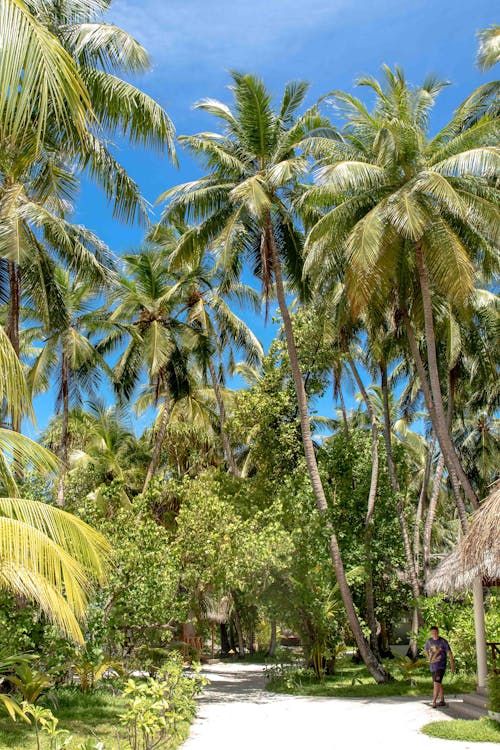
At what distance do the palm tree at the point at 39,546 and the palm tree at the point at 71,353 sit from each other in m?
10.9

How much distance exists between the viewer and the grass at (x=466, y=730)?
9484 mm

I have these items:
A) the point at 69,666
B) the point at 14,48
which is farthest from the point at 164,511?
the point at 14,48

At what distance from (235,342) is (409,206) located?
12001 mm

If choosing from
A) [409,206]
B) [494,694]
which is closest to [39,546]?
[494,694]

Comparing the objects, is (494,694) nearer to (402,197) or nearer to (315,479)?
(315,479)

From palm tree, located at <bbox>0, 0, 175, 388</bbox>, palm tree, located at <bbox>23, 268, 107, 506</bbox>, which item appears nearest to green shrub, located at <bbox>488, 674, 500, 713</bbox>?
palm tree, located at <bbox>0, 0, 175, 388</bbox>

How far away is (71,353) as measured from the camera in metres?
18.1

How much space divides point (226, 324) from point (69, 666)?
544 inches

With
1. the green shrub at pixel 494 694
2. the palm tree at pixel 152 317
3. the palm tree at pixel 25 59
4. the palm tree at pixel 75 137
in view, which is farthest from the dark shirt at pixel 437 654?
the palm tree at pixel 25 59

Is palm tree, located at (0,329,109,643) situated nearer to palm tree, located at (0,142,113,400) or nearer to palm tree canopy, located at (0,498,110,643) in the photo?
palm tree canopy, located at (0,498,110,643)

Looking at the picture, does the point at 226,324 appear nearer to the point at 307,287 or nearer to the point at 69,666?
the point at 307,287

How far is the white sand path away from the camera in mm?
9391

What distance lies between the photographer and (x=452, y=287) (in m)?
13.8

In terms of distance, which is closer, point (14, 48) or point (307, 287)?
point (14, 48)
